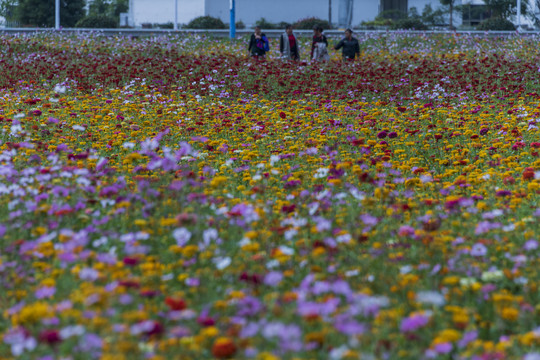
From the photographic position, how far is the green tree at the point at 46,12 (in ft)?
148

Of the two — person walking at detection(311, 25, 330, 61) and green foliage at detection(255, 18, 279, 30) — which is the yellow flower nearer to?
person walking at detection(311, 25, 330, 61)

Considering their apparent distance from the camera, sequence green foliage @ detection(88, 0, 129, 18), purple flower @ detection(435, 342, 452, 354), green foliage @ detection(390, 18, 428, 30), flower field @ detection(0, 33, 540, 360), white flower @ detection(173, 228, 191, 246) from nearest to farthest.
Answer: purple flower @ detection(435, 342, 452, 354), flower field @ detection(0, 33, 540, 360), white flower @ detection(173, 228, 191, 246), green foliage @ detection(390, 18, 428, 30), green foliage @ detection(88, 0, 129, 18)

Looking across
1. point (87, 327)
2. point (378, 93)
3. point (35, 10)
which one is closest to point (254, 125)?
point (378, 93)

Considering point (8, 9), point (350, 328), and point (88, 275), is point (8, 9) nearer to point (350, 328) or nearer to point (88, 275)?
point (88, 275)

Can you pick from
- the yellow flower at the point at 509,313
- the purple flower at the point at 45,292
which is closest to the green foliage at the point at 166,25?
the purple flower at the point at 45,292

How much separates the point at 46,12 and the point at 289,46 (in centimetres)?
3388

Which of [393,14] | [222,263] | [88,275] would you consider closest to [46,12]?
[393,14]

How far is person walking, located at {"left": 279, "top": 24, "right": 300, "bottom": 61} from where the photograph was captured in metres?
17.0

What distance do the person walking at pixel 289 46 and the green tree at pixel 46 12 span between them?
3242cm

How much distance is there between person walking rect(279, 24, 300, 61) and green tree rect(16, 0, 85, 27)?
3242 centimetres

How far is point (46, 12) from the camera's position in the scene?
4531 cm

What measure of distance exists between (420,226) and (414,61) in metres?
13.9

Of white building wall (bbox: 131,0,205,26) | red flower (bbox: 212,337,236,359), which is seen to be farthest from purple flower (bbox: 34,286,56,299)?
white building wall (bbox: 131,0,205,26)

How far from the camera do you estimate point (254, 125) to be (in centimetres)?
842
